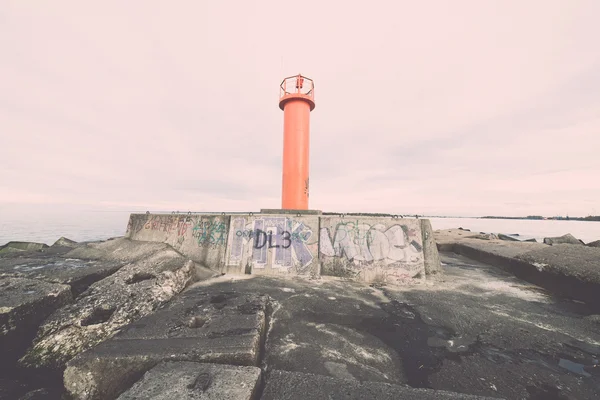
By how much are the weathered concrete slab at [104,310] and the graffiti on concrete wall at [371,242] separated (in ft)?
12.6

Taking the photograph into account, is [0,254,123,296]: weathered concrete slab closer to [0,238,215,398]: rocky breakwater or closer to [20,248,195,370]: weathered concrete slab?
[0,238,215,398]: rocky breakwater

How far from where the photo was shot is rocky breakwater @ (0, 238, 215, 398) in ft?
10.6

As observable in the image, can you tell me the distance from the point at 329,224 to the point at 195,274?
3.80 metres

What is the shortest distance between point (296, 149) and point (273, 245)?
4.07 meters

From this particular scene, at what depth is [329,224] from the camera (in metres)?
6.97

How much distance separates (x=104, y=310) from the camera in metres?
3.96

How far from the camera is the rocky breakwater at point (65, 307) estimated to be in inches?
128

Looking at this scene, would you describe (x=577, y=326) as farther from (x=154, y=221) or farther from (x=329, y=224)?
(x=154, y=221)

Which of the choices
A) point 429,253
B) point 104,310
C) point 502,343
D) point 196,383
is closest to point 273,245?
point 104,310

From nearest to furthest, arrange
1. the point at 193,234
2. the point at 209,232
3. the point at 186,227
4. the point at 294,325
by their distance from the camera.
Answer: the point at 294,325 < the point at 209,232 < the point at 193,234 < the point at 186,227

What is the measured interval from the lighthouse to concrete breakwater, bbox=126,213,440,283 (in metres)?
2.24

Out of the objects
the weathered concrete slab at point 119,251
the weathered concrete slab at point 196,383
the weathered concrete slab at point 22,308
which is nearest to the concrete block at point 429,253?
the weathered concrete slab at point 196,383

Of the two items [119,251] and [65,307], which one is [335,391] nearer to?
[65,307]

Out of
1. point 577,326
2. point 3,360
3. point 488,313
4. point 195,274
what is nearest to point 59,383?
point 3,360
